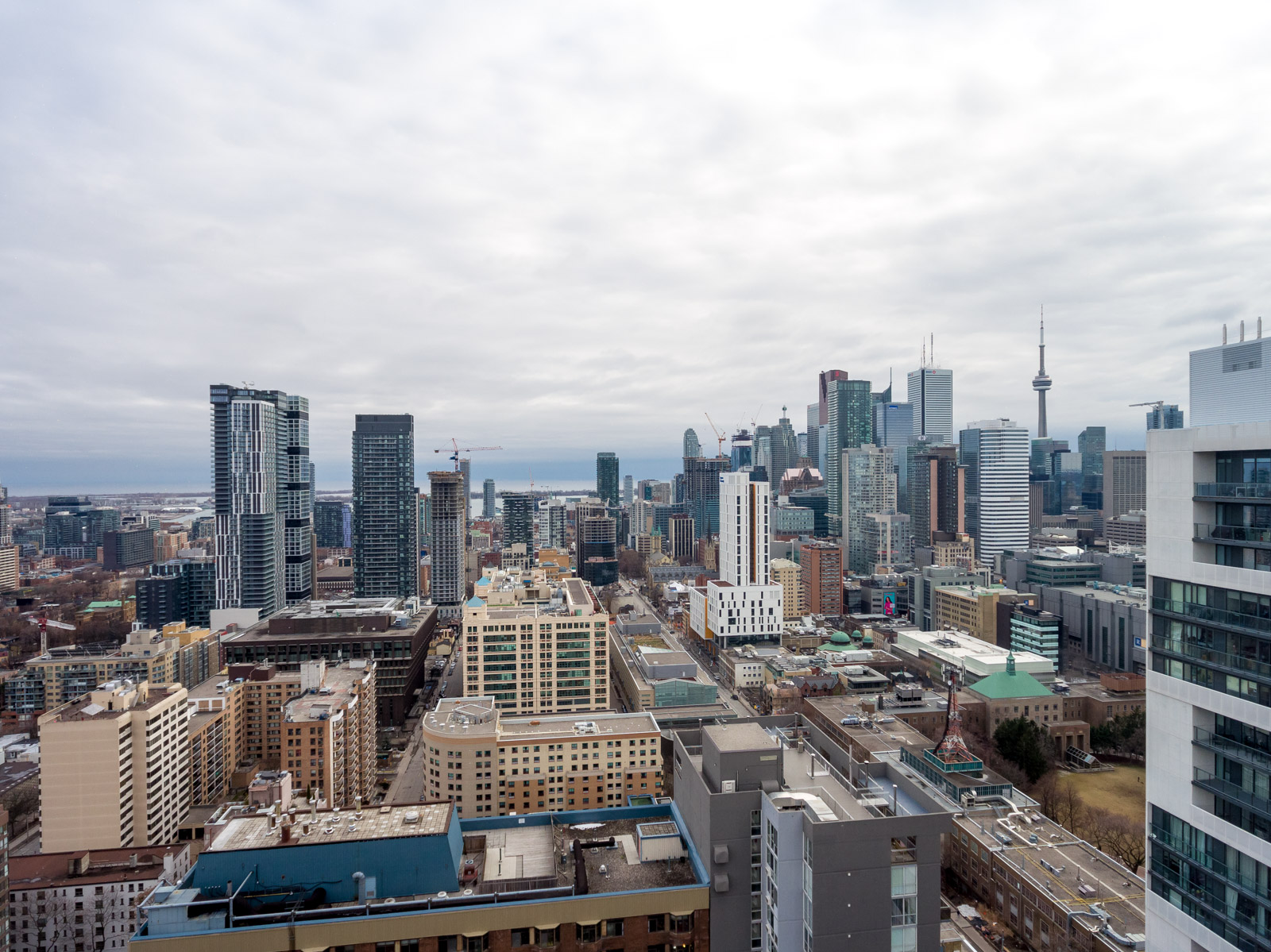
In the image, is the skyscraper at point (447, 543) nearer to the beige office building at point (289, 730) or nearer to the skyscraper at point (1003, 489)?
the beige office building at point (289, 730)

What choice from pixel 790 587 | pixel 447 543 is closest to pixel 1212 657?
pixel 790 587

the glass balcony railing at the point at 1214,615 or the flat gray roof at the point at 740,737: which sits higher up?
the glass balcony railing at the point at 1214,615

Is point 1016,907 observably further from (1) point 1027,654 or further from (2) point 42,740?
(2) point 42,740

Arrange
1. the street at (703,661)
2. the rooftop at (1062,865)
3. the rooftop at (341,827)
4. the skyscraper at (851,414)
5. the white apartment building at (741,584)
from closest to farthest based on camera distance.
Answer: the rooftop at (341,827)
the rooftop at (1062,865)
the street at (703,661)
the white apartment building at (741,584)
the skyscraper at (851,414)

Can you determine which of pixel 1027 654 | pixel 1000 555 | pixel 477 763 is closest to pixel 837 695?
pixel 1027 654

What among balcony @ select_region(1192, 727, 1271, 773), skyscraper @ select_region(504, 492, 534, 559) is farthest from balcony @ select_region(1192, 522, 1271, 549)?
skyscraper @ select_region(504, 492, 534, 559)

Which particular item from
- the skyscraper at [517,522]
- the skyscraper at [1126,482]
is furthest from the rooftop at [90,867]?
the skyscraper at [1126,482]

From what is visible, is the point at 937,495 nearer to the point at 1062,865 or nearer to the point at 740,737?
the point at 1062,865
